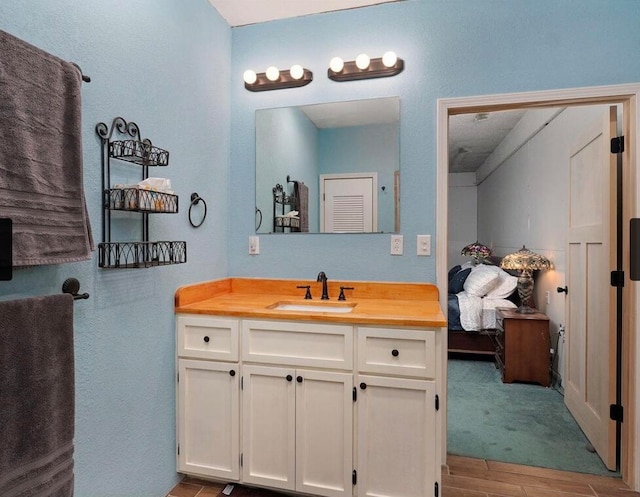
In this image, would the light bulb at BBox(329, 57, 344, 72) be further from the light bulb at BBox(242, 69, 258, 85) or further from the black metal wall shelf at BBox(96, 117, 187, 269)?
the black metal wall shelf at BBox(96, 117, 187, 269)

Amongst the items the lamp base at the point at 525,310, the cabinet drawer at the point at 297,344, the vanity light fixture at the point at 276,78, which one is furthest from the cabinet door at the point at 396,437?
the lamp base at the point at 525,310

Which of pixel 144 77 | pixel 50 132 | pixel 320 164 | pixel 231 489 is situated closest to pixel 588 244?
pixel 320 164

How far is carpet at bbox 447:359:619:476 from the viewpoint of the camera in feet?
7.29

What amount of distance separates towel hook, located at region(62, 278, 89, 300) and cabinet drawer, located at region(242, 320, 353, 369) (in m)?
0.70

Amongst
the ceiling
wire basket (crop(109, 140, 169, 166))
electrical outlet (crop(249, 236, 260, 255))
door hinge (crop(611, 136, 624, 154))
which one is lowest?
electrical outlet (crop(249, 236, 260, 255))

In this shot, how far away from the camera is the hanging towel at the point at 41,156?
1062 millimetres

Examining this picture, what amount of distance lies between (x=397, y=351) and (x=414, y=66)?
1567 millimetres

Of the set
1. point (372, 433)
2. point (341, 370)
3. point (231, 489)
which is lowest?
point (231, 489)

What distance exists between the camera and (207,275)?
2.23 metres

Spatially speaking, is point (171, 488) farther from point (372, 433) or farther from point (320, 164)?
point (320, 164)

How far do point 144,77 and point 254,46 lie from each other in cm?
96

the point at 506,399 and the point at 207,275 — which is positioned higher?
the point at 207,275

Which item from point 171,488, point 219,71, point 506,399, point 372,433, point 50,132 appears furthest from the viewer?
point 506,399

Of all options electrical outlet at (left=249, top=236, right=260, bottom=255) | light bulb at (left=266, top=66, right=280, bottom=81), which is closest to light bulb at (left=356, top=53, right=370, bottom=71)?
light bulb at (left=266, top=66, right=280, bottom=81)
